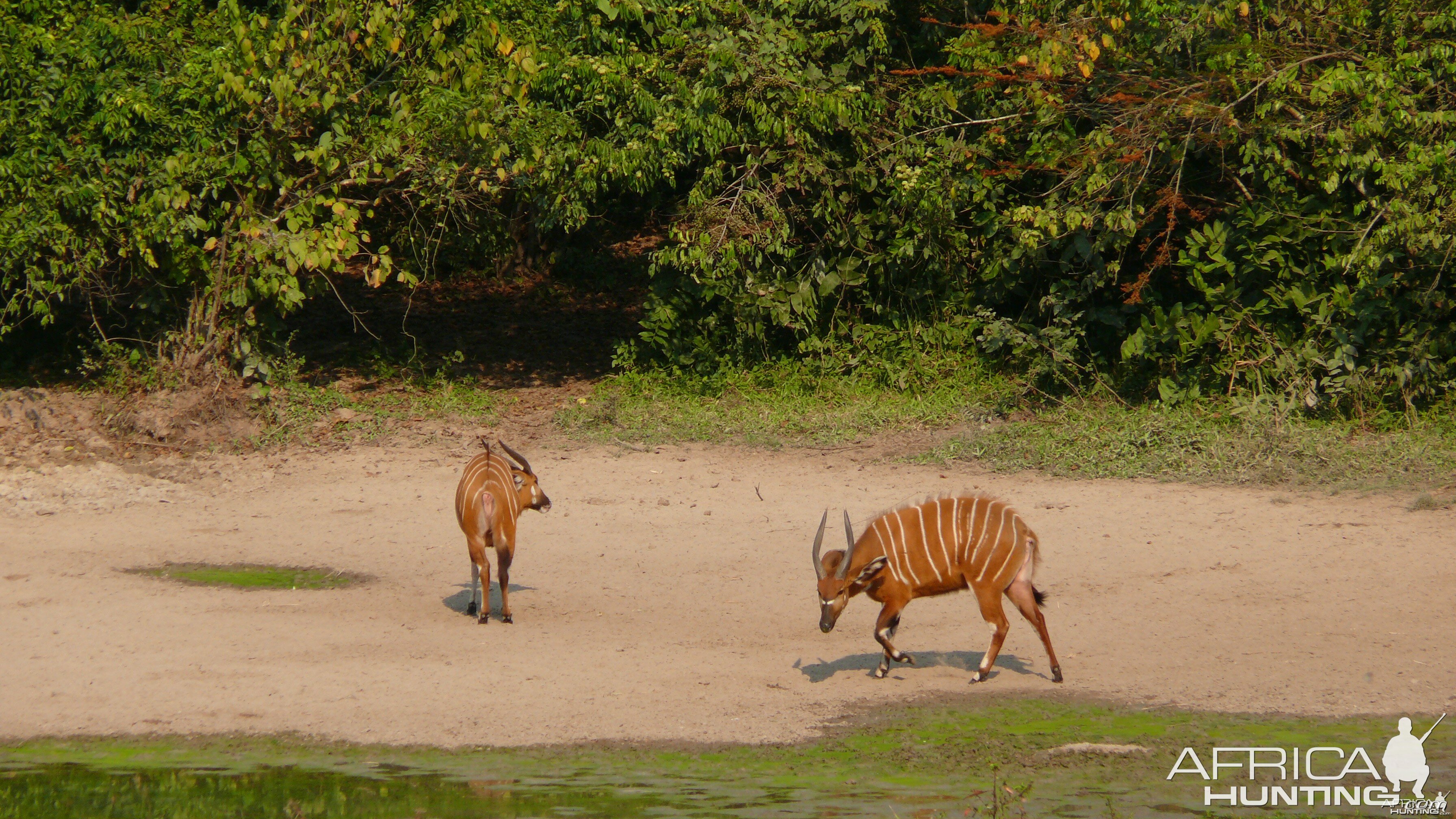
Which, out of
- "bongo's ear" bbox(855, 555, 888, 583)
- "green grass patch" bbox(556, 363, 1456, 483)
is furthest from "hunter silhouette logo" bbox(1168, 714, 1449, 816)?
"green grass patch" bbox(556, 363, 1456, 483)

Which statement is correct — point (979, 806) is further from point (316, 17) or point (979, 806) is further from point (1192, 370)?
point (316, 17)

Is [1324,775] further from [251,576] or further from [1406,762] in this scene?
[251,576]

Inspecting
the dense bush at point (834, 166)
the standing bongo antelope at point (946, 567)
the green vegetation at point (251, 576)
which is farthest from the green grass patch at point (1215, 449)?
the green vegetation at point (251, 576)

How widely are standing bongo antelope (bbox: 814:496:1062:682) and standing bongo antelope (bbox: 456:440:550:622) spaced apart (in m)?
2.28

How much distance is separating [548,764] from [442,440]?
754 cm

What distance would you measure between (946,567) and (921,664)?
852 millimetres

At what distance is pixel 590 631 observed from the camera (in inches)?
351

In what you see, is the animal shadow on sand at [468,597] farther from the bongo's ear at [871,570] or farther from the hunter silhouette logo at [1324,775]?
the hunter silhouette logo at [1324,775]

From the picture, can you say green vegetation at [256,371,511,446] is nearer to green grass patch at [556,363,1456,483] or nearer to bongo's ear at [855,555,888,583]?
green grass patch at [556,363,1456,483]

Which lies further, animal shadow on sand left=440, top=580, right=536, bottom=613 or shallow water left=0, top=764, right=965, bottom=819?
animal shadow on sand left=440, top=580, right=536, bottom=613

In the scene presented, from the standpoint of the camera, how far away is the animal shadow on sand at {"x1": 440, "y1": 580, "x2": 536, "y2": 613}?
31.1 feet

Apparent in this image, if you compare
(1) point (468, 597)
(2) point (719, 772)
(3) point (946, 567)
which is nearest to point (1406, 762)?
(3) point (946, 567)

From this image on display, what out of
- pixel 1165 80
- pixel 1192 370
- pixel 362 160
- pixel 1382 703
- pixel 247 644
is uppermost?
pixel 1165 80

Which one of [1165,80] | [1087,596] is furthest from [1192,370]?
[1087,596]
